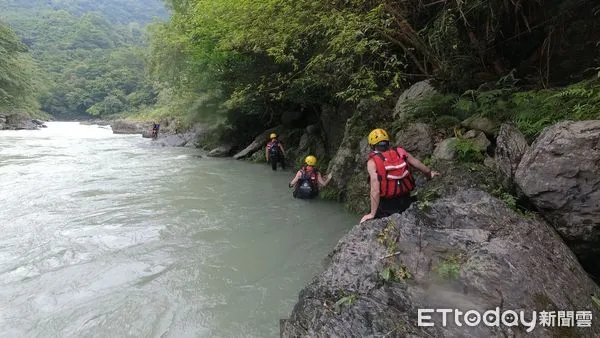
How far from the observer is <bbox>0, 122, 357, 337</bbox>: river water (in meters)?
4.25

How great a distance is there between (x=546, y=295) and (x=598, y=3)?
5809 millimetres

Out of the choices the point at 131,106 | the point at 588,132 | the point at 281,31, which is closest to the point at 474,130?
the point at 588,132

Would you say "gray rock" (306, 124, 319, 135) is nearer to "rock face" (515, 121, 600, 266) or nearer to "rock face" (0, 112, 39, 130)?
"rock face" (515, 121, 600, 266)

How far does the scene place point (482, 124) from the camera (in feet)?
21.5

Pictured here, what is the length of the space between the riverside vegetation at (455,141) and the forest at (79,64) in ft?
166

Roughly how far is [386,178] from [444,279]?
6.64 ft

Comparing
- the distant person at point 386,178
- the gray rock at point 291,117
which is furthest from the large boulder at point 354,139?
the gray rock at point 291,117

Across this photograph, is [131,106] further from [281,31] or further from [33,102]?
[281,31]

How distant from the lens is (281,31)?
937 centimetres

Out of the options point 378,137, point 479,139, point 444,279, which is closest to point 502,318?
point 444,279

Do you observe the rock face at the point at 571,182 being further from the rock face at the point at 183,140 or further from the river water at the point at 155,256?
the rock face at the point at 183,140

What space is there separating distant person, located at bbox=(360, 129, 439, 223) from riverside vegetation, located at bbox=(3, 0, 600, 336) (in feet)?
1.49

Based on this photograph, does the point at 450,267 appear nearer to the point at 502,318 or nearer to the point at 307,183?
the point at 502,318

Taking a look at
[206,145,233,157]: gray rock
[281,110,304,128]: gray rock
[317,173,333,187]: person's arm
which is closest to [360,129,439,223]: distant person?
[317,173,333,187]: person's arm
